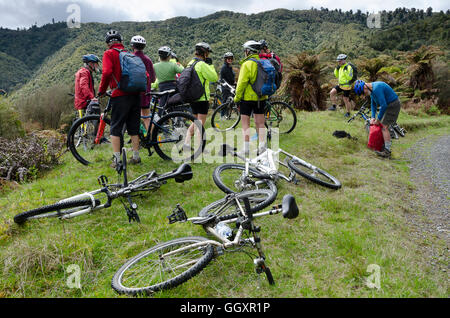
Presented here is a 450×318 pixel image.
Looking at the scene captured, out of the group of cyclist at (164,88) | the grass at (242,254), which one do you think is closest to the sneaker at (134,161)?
the group of cyclist at (164,88)

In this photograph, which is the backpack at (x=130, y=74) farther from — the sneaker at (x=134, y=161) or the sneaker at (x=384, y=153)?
the sneaker at (x=384, y=153)

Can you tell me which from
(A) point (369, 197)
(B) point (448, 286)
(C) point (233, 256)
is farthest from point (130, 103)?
(B) point (448, 286)

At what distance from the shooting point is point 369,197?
480 cm

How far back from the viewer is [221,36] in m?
76.2

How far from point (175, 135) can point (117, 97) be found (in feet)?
4.24

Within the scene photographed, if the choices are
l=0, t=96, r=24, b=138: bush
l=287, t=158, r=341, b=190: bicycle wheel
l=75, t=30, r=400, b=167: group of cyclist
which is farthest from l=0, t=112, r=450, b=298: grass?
l=0, t=96, r=24, b=138: bush

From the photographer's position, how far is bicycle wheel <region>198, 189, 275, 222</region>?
11.3ft

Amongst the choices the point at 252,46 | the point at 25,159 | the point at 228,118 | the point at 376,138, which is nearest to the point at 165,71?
the point at 252,46

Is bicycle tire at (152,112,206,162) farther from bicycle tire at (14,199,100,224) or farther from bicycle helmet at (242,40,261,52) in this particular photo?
bicycle tire at (14,199,100,224)

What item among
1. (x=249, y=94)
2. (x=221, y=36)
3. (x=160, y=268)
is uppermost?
(x=221, y=36)

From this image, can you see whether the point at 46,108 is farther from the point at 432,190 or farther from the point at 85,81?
the point at 432,190

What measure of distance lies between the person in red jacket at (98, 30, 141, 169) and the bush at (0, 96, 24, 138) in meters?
6.54

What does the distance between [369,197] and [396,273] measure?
2.13 metres

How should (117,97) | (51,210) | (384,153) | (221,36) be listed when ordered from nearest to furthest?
(51,210)
(117,97)
(384,153)
(221,36)
